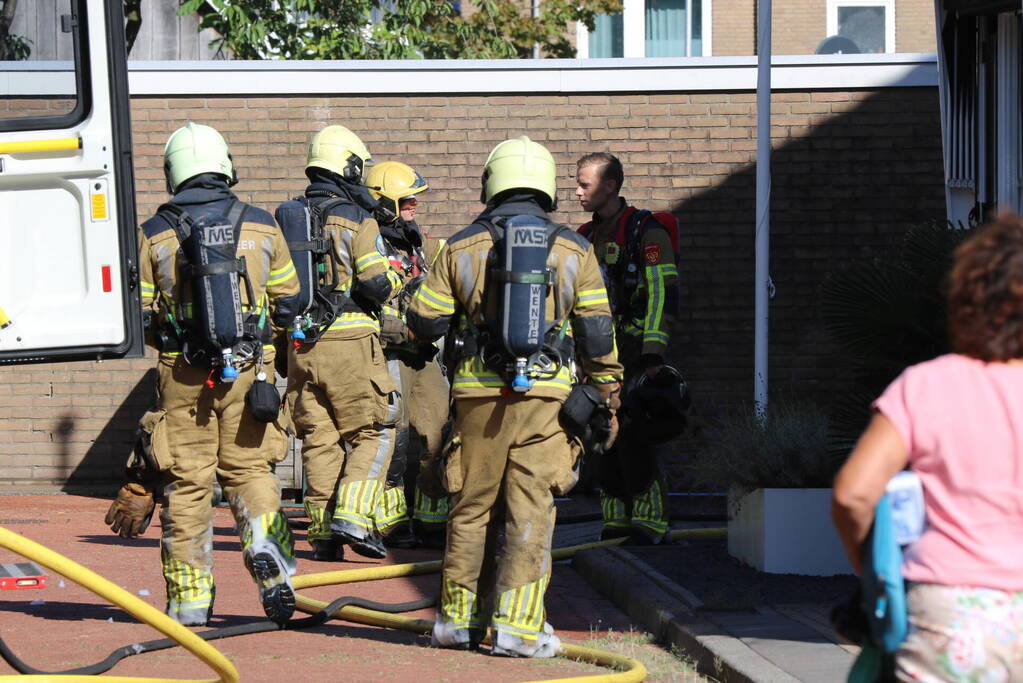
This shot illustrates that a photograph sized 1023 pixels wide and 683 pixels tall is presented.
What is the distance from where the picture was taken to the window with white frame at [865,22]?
2414 centimetres

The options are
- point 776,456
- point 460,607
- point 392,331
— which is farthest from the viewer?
point 392,331

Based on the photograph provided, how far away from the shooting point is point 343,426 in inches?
354

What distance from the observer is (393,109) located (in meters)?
12.2

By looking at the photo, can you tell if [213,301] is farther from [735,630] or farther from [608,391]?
[735,630]

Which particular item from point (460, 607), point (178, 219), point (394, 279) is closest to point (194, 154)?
point (178, 219)

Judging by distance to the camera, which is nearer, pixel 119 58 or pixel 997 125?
pixel 119 58

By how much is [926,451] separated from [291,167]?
940 centimetres

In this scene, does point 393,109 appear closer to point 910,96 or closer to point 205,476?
point 910,96

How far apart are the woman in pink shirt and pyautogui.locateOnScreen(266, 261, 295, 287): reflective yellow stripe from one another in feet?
13.8

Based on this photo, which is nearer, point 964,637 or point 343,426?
point 964,637

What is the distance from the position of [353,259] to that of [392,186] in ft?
3.35

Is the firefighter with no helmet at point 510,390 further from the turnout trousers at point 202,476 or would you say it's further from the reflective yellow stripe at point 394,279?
the reflective yellow stripe at point 394,279

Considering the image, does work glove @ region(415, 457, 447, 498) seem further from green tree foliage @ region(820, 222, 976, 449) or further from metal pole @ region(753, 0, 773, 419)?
metal pole @ region(753, 0, 773, 419)

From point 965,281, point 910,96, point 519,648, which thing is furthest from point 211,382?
point 910,96
